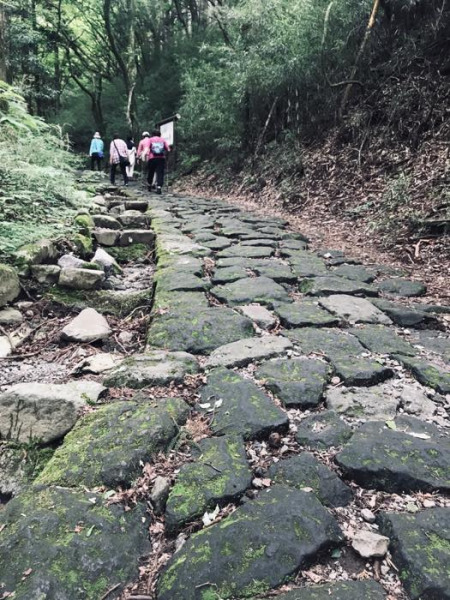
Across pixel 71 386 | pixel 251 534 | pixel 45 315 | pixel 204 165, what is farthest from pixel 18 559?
pixel 204 165

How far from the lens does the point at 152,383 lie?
209 cm

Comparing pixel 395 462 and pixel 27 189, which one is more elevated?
pixel 27 189

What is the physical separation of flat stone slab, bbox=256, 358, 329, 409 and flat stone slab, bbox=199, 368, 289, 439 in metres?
0.09

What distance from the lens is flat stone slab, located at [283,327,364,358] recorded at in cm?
246

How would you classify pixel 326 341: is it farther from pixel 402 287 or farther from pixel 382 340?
pixel 402 287

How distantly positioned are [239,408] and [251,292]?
163cm

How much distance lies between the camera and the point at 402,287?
3822mm

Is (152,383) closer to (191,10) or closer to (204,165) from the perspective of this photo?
(204,165)

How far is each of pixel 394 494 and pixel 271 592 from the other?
588mm

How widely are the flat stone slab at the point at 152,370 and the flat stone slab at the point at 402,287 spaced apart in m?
2.18

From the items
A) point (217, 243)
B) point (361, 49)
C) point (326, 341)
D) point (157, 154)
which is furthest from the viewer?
point (157, 154)

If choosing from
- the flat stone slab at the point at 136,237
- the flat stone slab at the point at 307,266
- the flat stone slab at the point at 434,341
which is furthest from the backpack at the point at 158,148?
the flat stone slab at the point at 434,341

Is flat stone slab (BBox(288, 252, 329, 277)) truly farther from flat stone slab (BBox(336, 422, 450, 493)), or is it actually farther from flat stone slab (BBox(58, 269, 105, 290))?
flat stone slab (BBox(336, 422, 450, 493))

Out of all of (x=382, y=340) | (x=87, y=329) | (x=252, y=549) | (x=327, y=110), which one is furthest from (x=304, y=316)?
(x=327, y=110)
